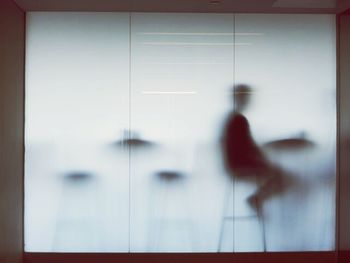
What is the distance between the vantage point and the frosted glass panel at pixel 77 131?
18.0 feet

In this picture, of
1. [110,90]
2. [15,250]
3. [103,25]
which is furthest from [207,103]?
[15,250]

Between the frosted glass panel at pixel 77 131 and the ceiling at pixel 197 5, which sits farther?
the frosted glass panel at pixel 77 131

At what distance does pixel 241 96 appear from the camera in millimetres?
5621

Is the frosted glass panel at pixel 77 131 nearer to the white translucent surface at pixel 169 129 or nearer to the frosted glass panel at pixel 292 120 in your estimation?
the white translucent surface at pixel 169 129

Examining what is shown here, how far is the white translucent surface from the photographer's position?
551cm

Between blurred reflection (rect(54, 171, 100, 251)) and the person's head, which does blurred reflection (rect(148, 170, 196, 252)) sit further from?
the person's head

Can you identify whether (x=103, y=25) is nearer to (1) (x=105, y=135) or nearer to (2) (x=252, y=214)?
(1) (x=105, y=135)

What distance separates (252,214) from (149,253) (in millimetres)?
1260

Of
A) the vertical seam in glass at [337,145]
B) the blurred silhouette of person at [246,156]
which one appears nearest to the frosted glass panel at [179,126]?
the blurred silhouette of person at [246,156]

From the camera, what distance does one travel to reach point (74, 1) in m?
5.07

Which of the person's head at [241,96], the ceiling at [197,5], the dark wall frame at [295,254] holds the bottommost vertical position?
the dark wall frame at [295,254]

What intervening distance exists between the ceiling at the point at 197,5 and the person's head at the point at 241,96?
2.83ft

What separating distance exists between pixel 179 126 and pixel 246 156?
0.85m

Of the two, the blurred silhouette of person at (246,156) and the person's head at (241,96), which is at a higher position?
the person's head at (241,96)
